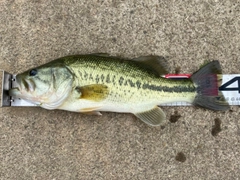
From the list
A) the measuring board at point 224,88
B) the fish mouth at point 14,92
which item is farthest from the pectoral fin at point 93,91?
the measuring board at point 224,88

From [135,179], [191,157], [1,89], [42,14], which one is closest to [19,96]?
[1,89]

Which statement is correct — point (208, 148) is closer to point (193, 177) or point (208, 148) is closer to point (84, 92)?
point (193, 177)

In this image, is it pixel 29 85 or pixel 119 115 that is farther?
pixel 119 115

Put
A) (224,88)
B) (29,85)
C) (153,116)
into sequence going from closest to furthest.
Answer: (29,85)
(153,116)
(224,88)

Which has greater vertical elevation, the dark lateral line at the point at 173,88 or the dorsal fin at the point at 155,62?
the dorsal fin at the point at 155,62

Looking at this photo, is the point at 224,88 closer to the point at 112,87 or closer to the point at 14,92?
the point at 112,87

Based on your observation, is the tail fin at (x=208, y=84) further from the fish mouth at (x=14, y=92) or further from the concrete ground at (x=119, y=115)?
the fish mouth at (x=14, y=92)

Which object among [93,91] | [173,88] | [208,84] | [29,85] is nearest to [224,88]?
[208,84]
